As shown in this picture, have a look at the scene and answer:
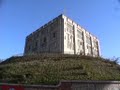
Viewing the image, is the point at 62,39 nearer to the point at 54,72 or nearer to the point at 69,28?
the point at 69,28

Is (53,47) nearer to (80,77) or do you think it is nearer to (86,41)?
(86,41)

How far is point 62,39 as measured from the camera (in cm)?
5219

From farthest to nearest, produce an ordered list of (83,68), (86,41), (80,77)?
1. (86,41)
2. (83,68)
3. (80,77)

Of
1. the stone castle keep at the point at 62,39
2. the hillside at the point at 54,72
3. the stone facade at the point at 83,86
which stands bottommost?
the stone facade at the point at 83,86

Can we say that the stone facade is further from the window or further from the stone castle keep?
the window

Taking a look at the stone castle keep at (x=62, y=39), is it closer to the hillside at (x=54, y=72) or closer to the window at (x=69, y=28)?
the window at (x=69, y=28)

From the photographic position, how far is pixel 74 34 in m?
57.1

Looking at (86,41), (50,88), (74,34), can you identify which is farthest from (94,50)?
(50,88)

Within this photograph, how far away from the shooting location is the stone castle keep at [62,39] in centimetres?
5278

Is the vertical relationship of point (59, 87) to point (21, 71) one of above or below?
below

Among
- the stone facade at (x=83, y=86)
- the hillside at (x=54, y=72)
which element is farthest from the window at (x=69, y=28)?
the stone facade at (x=83, y=86)

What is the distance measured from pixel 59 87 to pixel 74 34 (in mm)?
41279

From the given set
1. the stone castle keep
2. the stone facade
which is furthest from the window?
the stone facade

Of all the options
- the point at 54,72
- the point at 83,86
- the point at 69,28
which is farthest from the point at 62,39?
the point at 83,86
